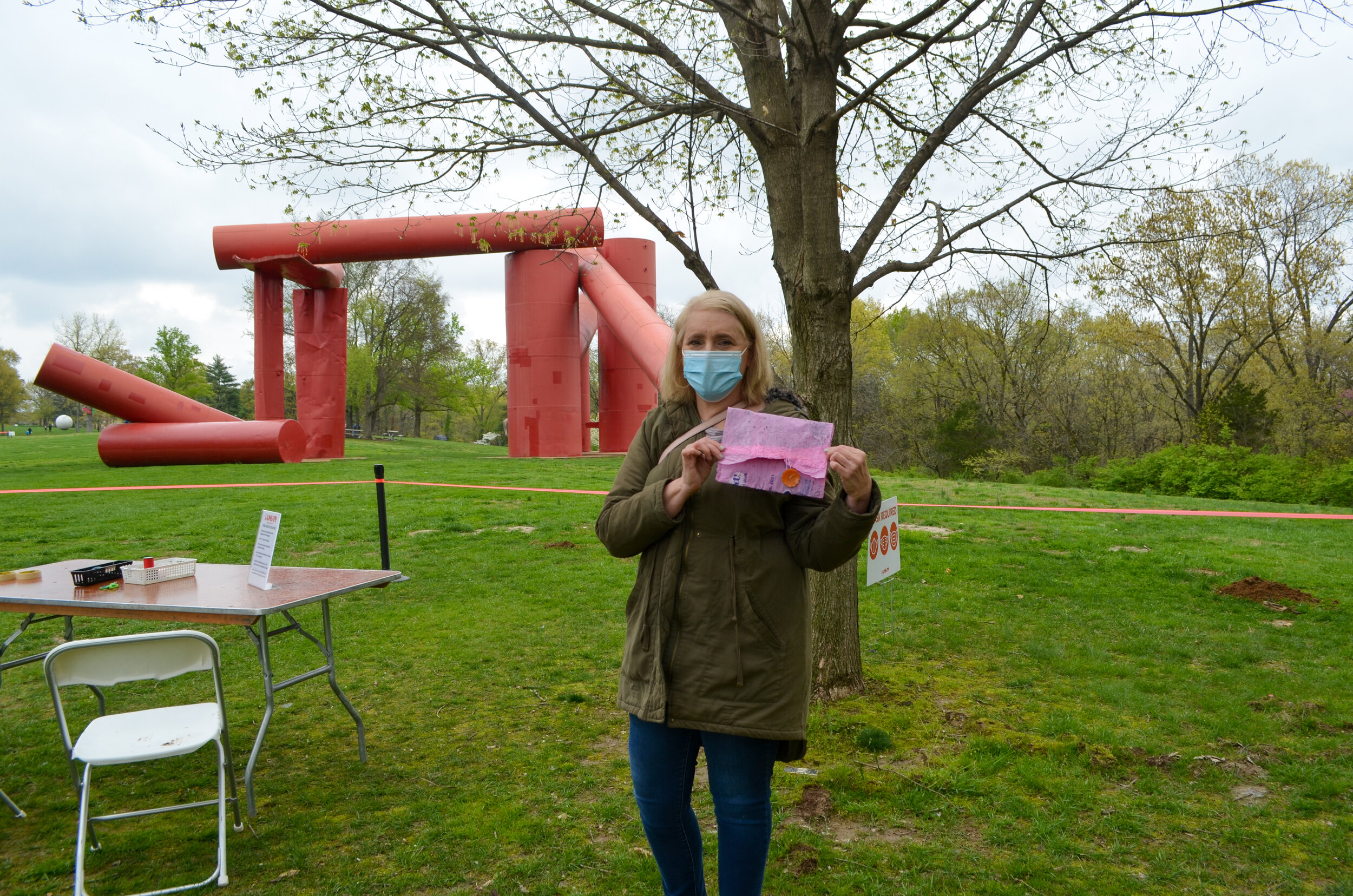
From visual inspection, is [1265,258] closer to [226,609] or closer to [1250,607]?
[1250,607]

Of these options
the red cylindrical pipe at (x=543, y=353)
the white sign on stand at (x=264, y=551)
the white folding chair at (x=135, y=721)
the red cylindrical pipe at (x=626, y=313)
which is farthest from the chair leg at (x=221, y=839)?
the red cylindrical pipe at (x=543, y=353)

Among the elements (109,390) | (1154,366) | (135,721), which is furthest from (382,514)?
(1154,366)

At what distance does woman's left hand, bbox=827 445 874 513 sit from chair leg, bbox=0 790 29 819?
155 inches

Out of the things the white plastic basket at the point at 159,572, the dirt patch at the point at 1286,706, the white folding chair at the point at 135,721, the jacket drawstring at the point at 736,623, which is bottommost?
the dirt patch at the point at 1286,706

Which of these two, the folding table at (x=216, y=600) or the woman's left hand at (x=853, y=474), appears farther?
the folding table at (x=216, y=600)

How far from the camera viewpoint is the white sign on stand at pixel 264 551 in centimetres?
387

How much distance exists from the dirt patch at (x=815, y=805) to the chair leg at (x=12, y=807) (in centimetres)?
334

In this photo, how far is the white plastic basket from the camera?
4.02 m

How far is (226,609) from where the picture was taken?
3.41 meters

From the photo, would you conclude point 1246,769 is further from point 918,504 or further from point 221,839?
point 918,504

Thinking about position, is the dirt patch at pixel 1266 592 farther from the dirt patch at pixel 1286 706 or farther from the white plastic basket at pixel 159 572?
the white plastic basket at pixel 159 572

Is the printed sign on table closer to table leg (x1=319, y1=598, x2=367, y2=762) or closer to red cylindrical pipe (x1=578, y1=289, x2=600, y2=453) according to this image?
table leg (x1=319, y1=598, x2=367, y2=762)

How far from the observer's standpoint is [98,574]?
3916 millimetres

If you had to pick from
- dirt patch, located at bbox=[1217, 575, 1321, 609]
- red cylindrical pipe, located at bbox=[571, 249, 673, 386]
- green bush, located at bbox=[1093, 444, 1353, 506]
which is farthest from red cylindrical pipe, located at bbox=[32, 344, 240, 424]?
green bush, located at bbox=[1093, 444, 1353, 506]
